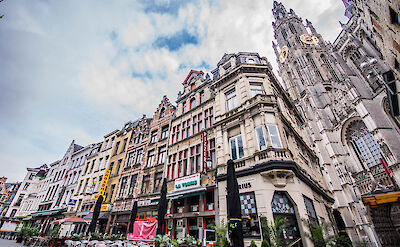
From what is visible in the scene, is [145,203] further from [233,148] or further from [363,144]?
[363,144]

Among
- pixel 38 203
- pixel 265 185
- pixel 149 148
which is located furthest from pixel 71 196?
pixel 265 185

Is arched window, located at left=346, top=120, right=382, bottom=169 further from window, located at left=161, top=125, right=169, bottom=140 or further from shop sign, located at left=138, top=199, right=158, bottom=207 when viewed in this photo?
shop sign, located at left=138, top=199, right=158, bottom=207

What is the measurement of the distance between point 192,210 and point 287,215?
6.77 meters

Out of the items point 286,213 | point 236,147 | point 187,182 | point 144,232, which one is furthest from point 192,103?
point 286,213

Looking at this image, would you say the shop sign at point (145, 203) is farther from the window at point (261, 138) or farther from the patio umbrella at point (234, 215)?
the window at point (261, 138)

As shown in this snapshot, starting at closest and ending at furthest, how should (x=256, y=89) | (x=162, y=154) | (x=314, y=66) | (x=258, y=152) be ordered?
(x=258, y=152) → (x=256, y=89) → (x=162, y=154) → (x=314, y=66)

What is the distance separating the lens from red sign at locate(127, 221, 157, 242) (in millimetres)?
13819

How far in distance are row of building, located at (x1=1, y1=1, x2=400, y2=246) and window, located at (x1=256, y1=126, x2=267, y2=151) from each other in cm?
7

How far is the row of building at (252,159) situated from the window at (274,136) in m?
0.08

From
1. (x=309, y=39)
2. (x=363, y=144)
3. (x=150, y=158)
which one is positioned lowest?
(x=150, y=158)

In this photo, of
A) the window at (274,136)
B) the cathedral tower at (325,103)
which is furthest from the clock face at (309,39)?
the window at (274,136)

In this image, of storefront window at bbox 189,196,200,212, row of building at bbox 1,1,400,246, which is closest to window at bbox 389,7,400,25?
row of building at bbox 1,1,400,246

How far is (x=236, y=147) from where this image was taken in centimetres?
1253

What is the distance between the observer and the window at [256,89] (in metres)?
13.9
